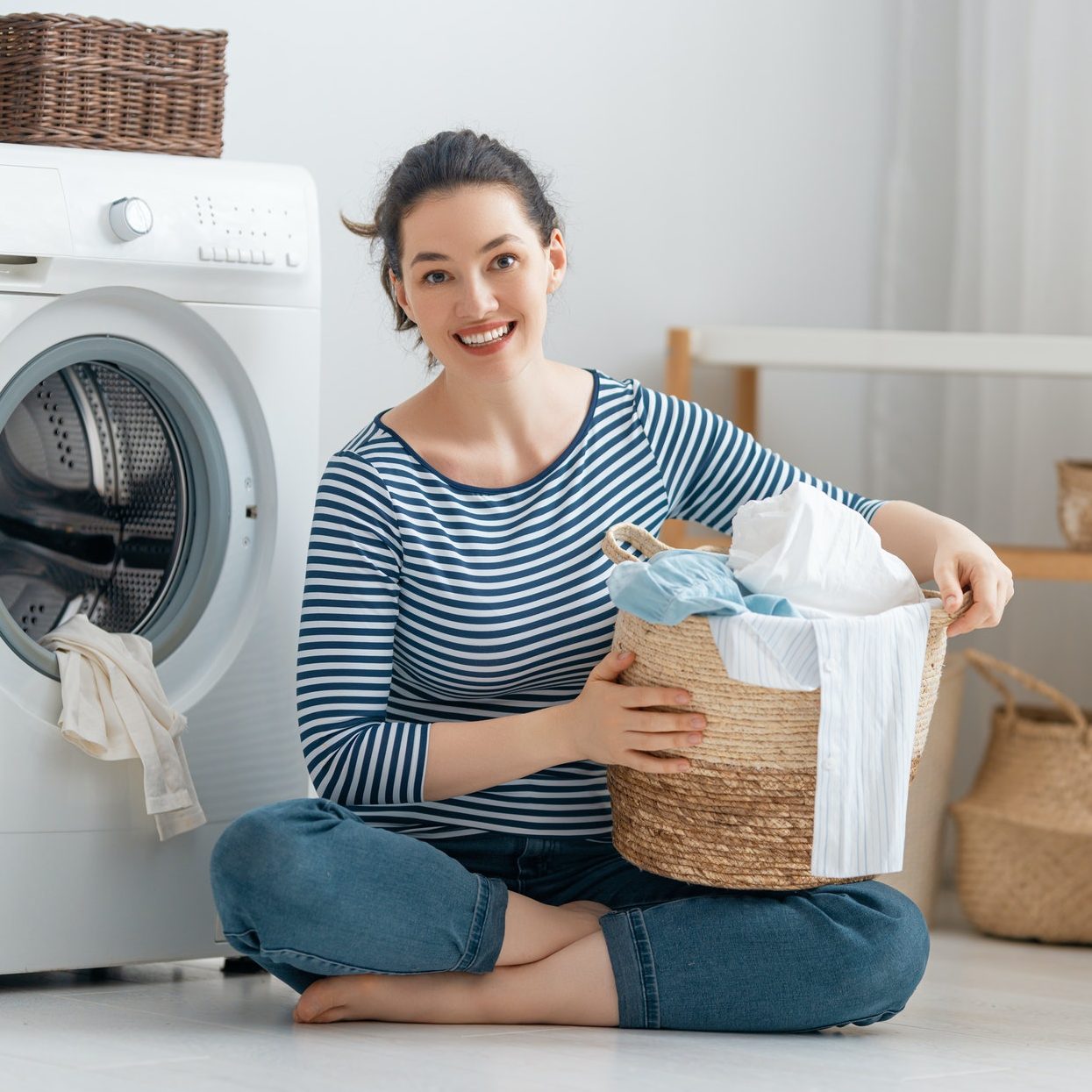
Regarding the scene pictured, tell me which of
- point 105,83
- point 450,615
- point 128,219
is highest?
point 105,83

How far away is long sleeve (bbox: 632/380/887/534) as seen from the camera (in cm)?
162

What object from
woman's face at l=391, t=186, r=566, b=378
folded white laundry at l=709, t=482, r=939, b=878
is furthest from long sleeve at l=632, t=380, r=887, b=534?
folded white laundry at l=709, t=482, r=939, b=878

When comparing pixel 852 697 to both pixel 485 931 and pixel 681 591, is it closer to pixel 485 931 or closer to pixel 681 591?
pixel 681 591

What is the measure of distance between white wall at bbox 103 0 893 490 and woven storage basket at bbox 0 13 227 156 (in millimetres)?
367

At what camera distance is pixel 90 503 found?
63.8 inches

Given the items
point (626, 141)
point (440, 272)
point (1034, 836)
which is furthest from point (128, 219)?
point (1034, 836)

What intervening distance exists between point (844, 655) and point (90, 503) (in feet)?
2.50

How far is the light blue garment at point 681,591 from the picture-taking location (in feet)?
4.21

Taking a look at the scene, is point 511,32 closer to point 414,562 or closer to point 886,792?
point 414,562

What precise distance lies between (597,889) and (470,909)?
0.61 ft

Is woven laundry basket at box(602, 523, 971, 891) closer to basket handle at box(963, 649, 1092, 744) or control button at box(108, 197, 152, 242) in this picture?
control button at box(108, 197, 152, 242)

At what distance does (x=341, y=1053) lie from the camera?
1281mm

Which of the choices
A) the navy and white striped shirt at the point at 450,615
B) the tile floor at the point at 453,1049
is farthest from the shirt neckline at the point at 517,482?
the tile floor at the point at 453,1049

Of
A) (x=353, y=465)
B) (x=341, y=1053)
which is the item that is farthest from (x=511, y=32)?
(x=341, y=1053)
